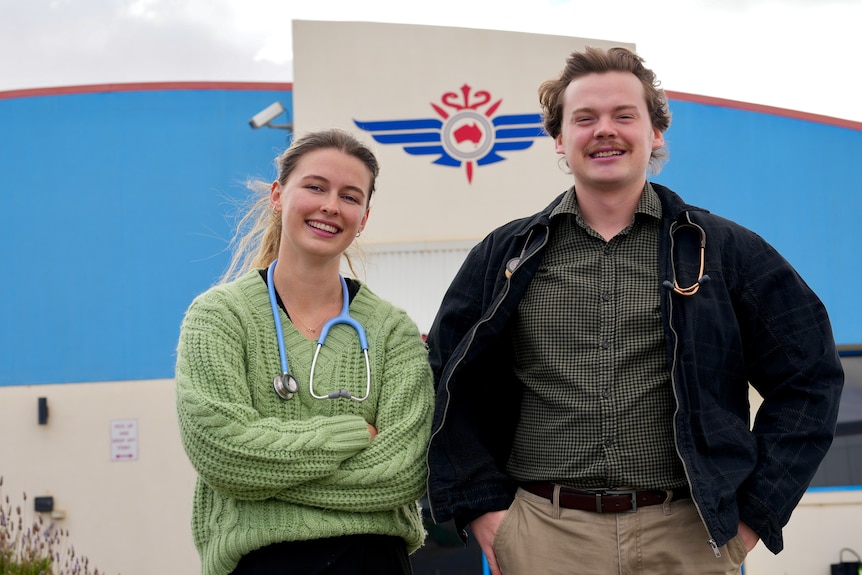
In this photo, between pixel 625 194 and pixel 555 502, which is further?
pixel 625 194

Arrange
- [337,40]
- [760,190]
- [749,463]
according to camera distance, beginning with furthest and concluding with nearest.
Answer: [760,190], [337,40], [749,463]

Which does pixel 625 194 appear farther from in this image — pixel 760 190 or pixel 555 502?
pixel 760 190

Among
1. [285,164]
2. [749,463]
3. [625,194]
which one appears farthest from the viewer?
[285,164]

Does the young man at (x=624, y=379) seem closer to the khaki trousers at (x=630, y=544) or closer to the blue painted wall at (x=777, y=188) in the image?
the khaki trousers at (x=630, y=544)

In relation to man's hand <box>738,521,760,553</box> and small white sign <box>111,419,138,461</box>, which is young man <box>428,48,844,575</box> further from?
small white sign <box>111,419,138,461</box>

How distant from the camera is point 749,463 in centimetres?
218

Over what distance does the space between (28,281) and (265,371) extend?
21.3 feet

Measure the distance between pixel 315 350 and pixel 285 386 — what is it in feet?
0.49

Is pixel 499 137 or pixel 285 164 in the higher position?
pixel 499 137

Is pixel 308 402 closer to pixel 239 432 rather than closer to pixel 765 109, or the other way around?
pixel 239 432

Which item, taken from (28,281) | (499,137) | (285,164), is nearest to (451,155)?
(499,137)

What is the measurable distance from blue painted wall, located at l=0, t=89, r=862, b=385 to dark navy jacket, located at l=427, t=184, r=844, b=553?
18.4 ft

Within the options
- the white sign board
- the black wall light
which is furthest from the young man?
the black wall light

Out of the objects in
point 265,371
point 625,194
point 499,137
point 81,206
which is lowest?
point 265,371
